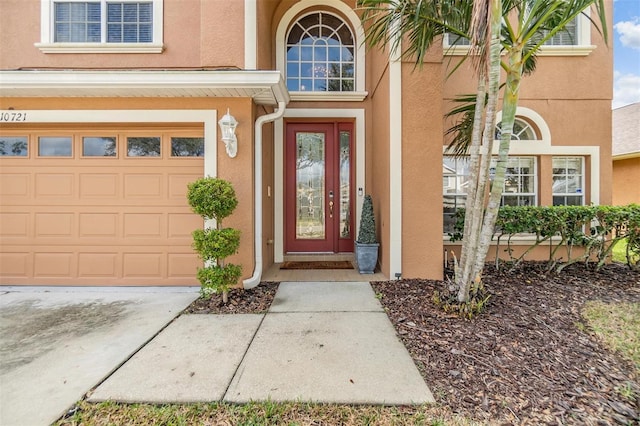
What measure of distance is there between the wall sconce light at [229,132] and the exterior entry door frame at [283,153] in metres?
1.90

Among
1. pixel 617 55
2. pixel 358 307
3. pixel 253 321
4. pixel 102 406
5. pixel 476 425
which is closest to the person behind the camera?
pixel 476 425

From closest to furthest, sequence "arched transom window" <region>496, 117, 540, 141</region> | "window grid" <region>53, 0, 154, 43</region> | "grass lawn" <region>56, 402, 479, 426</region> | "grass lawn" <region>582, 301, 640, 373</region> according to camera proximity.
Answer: "grass lawn" <region>56, 402, 479, 426</region>, "grass lawn" <region>582, 301, 640, 373</region>, "window grid" <region>53, 0, 154, 43</region>, "arched transom window" <region>496, 117, 540, 141</region>

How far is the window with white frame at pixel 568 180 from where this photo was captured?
6172 mm

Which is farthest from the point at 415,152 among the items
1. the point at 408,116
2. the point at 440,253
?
the point at 440,253

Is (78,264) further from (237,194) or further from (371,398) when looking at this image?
(371,398)

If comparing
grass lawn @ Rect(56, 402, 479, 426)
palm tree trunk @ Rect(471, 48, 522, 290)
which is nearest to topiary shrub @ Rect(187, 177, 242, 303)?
grass lawn @ Rect(56, 402, 479, 426)

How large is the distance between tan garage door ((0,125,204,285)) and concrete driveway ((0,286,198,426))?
318 mm

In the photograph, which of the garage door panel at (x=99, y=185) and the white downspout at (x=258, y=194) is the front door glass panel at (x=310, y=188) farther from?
the garage door panel at (x=99, y=185)

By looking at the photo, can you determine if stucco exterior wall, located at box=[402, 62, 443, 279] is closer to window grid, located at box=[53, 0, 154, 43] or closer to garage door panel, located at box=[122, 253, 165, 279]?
garage door panel, located at box=[122, 253, 165, 279]

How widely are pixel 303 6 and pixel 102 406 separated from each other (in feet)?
24.7

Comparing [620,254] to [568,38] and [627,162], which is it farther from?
[627,162]

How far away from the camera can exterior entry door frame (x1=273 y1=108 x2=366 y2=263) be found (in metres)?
6.35

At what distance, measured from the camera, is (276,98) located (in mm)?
4789

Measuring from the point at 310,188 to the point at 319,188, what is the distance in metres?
0.21
